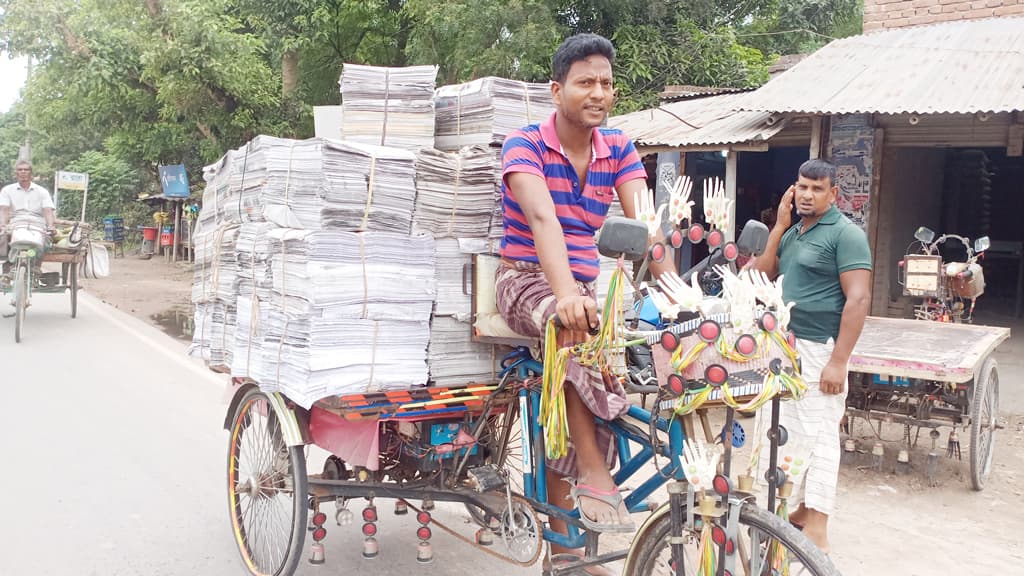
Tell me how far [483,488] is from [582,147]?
1.36m

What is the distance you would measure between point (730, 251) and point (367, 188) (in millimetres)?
1417

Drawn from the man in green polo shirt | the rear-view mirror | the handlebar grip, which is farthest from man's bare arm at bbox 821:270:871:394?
the rear-view mirror

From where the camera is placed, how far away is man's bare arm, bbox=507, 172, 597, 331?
A: 242 cm

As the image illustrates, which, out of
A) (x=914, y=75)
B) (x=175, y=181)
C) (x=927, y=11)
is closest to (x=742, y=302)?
(x=914, y=75)

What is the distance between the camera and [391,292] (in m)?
3.18

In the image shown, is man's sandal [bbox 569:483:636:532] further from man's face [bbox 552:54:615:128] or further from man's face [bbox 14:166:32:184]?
man's face [bbox 14:166:32:184]

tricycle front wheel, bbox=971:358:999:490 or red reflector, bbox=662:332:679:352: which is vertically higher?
red reflector, bbox=662:332:679:352

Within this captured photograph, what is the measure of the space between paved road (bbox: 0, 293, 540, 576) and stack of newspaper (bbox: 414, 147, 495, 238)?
62.5 inches

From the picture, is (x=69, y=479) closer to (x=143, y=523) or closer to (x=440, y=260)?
(x=143, y=523)

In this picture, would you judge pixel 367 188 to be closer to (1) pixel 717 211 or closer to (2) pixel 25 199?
(1) pixel 717 211

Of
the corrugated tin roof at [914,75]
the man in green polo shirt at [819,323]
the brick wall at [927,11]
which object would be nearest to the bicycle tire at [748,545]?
the man in green polo shirt at [819,323]

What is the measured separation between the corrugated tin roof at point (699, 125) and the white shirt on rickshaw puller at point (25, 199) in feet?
24.7

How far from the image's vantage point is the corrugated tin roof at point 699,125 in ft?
30.7

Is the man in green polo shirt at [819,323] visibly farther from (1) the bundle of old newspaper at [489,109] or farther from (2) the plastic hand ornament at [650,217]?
(2) the plastic hand ornament at [650,217]
